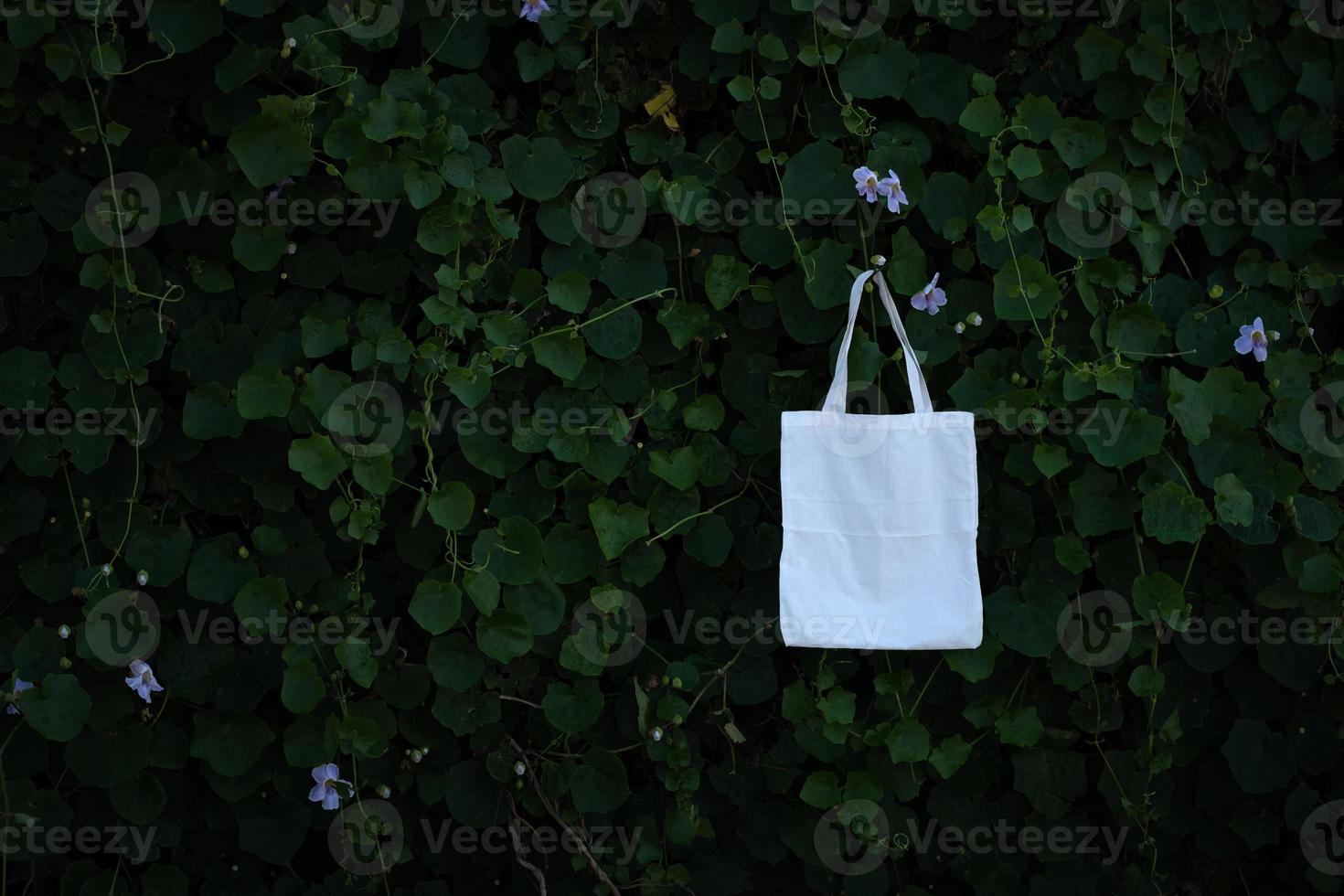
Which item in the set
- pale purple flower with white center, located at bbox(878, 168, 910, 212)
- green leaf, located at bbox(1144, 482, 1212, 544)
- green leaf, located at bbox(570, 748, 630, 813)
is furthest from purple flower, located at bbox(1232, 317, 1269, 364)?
green leaf, located at bbox(570, 748, 630, 813)

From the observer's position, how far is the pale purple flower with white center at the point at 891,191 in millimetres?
2270

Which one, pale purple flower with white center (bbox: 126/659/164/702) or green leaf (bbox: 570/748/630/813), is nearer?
pale purple flower with white center (bbox: 126/659/164/702)

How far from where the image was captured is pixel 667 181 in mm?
2338

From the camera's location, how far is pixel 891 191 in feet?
7.47

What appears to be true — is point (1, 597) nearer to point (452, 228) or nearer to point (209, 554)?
point (209, 554)

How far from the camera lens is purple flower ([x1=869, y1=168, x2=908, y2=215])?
2270 millimetres

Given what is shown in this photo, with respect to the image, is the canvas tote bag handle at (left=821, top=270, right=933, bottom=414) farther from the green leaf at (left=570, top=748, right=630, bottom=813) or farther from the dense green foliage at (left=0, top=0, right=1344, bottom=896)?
the green leaf at (left=570, top=748, right=630, bottom=813)

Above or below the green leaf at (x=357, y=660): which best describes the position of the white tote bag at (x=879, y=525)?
above

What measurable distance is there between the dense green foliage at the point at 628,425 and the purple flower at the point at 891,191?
0.16 feet

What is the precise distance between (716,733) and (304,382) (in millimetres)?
1172

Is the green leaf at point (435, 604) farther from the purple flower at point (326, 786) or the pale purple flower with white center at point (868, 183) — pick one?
the pale purple flower with white center at point (868, 183)

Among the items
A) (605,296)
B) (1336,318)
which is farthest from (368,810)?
(1336,318)

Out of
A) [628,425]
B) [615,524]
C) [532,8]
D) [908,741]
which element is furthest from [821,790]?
[532,8]

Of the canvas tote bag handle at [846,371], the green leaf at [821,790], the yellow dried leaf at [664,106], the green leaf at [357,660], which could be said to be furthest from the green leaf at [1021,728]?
the yellow dried leaf at [664,106]
